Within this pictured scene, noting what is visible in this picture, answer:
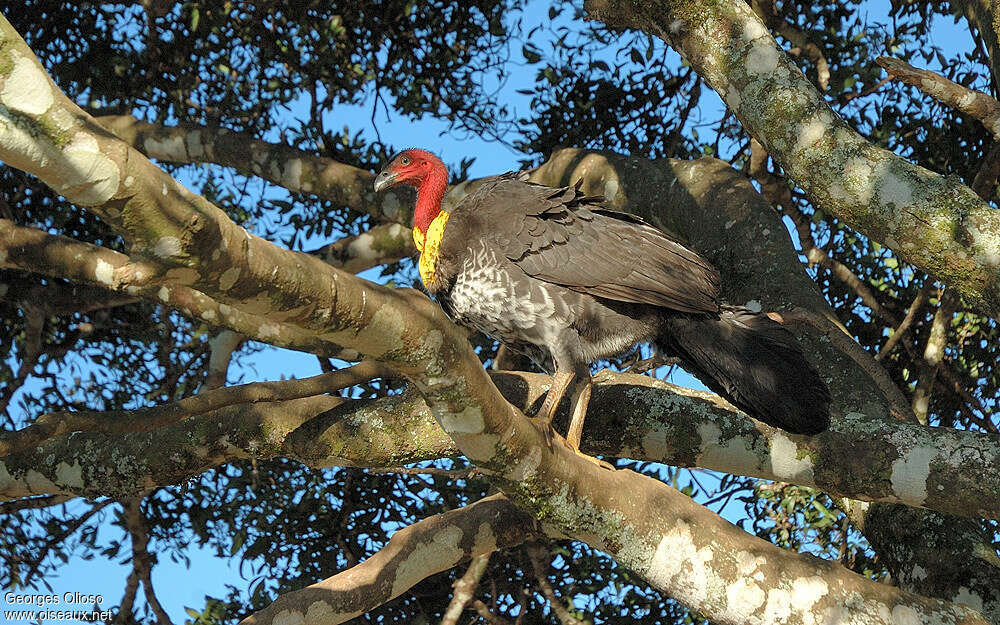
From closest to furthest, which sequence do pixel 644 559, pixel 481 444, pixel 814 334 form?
pixel 481 444, pixel 644 559, pixel 814 334

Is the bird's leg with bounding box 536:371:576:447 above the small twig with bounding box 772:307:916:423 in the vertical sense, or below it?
below

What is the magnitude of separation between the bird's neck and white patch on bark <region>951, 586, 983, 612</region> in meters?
2.45

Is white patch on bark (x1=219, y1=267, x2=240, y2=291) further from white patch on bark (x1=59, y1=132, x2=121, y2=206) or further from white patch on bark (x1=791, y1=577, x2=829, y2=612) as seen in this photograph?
white patch on bark (x1=791, y1=577, x2=829, y2=612)

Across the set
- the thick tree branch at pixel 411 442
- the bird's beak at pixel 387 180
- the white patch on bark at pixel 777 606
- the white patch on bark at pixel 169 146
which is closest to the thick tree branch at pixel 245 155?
the white patch on bark at pixel 169 146

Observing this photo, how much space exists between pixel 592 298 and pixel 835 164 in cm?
99

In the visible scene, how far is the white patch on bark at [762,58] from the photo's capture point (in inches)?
148

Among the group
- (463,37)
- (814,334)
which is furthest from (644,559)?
(463,37)

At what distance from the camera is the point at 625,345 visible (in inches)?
153

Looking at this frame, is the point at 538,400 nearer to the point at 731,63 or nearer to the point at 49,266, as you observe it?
the point at 731,63

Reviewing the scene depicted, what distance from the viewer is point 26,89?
6.31 feet

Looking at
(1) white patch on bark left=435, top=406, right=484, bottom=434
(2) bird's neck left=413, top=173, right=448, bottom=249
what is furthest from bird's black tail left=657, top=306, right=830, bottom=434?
(1) white patch on bark left=435, top=406, right=484, bottom=434

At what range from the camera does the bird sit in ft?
12.0

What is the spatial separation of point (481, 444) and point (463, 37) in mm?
4194

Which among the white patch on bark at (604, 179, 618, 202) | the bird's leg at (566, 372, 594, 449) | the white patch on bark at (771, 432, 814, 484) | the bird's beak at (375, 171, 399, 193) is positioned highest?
Result: the white patch on bark at (604, 179, 618, 202)
